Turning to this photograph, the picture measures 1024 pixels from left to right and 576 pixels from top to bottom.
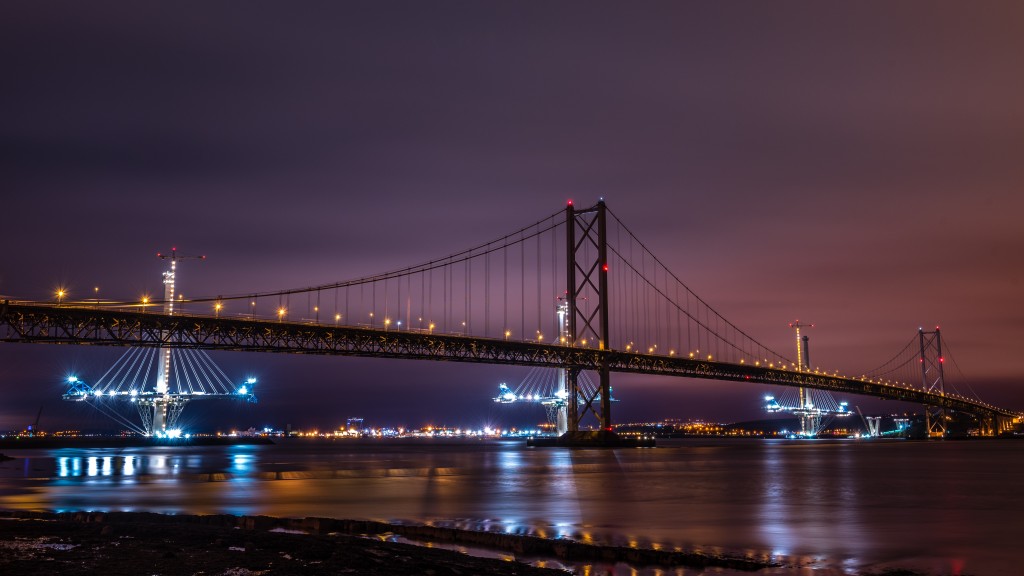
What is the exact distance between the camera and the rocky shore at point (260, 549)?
12070 mm

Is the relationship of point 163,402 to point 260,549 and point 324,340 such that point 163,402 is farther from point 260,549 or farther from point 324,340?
point 260,549

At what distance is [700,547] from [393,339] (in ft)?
189

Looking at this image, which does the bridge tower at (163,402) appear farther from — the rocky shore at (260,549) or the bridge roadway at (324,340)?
the rocky shore at (260,549)

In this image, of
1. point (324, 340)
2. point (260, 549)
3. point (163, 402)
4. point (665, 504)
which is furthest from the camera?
point (163, 402)

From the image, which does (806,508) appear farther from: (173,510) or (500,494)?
(173,510)

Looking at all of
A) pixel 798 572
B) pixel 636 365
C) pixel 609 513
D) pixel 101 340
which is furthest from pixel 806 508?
pixel 636 365

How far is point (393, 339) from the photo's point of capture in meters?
71.7

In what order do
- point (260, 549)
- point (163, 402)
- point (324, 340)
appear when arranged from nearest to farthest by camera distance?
point (260, 549)
point (324, 340)
point (163, 402)

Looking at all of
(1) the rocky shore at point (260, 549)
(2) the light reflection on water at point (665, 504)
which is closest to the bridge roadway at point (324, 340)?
(2) the light reflection on water at point (665, 504)

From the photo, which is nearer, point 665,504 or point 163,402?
point 665,504

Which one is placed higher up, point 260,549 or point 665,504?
point 260,549

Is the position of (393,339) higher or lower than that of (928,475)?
higher

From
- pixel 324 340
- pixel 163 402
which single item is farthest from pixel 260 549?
pixel 163 402

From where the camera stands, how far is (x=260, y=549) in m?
13.8
